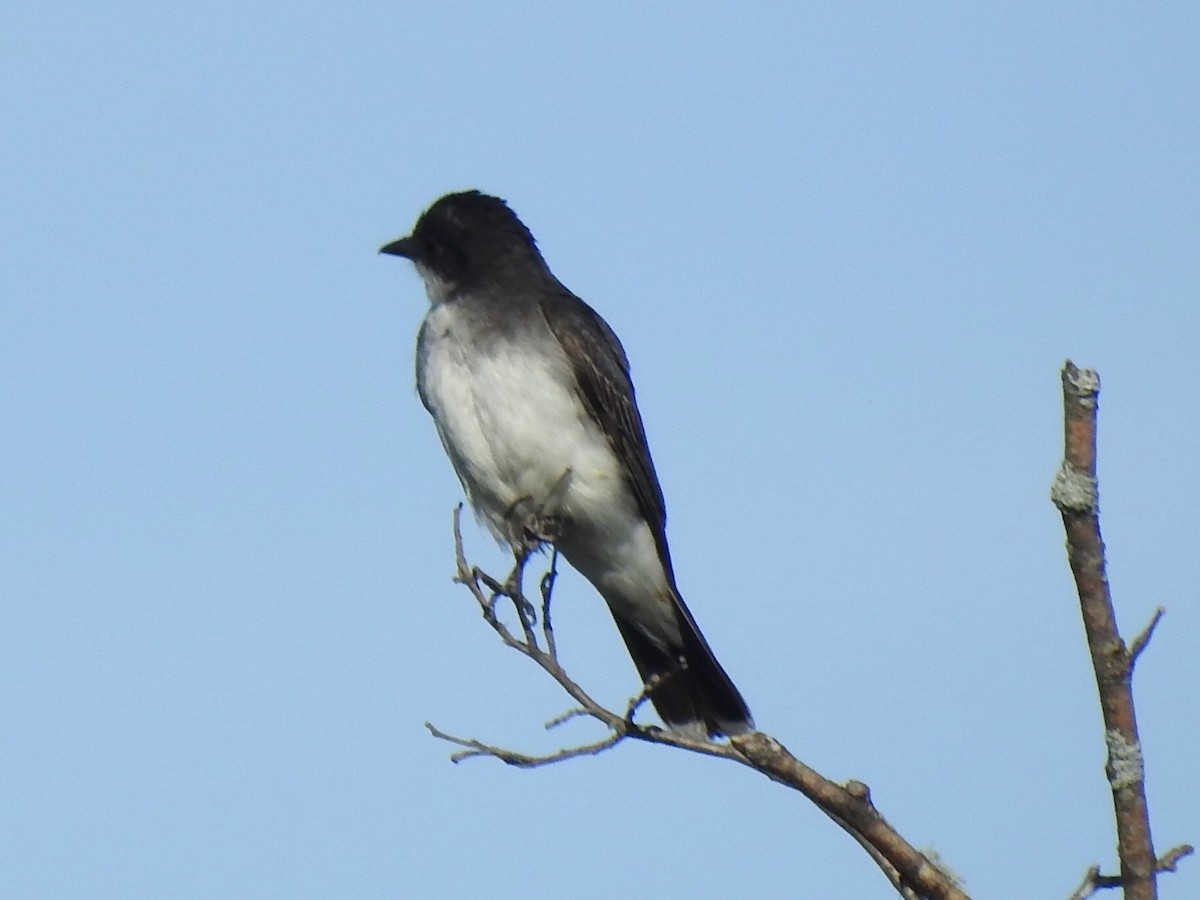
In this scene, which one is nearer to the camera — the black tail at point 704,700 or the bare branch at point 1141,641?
the bare branch at point 1141,641

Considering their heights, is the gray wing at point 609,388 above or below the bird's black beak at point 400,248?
below

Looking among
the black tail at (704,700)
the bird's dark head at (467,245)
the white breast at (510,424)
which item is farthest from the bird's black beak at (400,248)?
the black tail at (704,700)

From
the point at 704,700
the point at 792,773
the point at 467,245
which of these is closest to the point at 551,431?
the point at 467,245

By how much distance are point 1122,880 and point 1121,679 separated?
1.34 feet

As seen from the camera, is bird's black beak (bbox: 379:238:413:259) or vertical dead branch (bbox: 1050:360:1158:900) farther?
bird's black beak (bbox: 379:238:413:259)

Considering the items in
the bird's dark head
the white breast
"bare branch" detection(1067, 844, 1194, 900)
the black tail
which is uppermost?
the bird's dark head

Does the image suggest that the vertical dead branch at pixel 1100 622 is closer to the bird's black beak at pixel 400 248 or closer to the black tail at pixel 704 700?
the black tail at pixel 704 700

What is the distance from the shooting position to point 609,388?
8.48 m

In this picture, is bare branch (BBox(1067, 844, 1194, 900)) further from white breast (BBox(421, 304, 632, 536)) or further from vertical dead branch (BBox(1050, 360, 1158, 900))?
white breast (BBox(421, 304, 632, 536))

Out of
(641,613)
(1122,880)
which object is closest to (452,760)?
(1122,880)

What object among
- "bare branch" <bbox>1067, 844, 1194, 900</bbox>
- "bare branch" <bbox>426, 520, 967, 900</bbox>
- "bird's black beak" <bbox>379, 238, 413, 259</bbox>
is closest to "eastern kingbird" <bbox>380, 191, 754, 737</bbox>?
"bird's black beak" <bbox>379, 238, 413, 259</bbox>

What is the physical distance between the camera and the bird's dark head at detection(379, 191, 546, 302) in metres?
8.80

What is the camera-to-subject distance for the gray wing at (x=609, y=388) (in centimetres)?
842

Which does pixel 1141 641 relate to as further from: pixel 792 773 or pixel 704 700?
pixel 704 700
